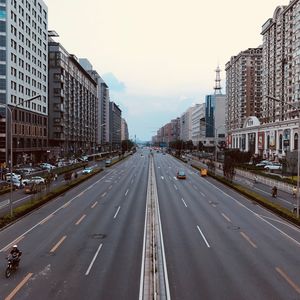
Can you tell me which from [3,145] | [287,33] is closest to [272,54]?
[287,33]

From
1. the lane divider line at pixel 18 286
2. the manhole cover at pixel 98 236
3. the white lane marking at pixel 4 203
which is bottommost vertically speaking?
the white lane marking at pixel 4 203

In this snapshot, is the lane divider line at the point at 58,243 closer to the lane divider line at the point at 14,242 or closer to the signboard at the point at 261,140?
the lane divider line at the point at 14,242

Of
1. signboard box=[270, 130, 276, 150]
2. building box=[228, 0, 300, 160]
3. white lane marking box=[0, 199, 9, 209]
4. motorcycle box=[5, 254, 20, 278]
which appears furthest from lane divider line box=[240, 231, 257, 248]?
signboard box=[270, 130, 276, 150]

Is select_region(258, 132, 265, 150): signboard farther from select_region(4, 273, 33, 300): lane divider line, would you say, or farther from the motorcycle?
select_region(4, 273, 33, 300): lane divider line

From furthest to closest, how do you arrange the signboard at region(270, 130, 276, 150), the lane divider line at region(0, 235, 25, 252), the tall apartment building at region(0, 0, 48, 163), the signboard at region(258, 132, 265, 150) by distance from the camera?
the signboard at region(258, 132, 265, 150)
the signboard at region(270, 130, 276, 150)
the tall apartment building at region(0, 0, 48, 163)
the lane divider line at region(0, 235, 25, 252)

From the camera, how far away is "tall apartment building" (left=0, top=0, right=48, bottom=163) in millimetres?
81938

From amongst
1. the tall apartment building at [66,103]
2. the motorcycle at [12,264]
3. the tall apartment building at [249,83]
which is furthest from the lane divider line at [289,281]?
the tall apartment building at [249,83]

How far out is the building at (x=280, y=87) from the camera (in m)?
102

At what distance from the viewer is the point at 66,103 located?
131125 millimetres

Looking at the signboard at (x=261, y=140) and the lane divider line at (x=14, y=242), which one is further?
the signboard at (x=261, y=140)

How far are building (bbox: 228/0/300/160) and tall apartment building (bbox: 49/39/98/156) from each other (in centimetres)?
6744

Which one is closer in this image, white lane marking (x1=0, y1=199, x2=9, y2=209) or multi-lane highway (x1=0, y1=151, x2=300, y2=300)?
multi-lane highway (x1=0, y1=151, x2=300, y2=300)

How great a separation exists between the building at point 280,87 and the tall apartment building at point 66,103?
67438 millimetres

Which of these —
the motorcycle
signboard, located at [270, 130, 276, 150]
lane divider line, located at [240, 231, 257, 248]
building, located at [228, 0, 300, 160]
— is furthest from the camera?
signboard, located at [270, 130, 276, 150]
